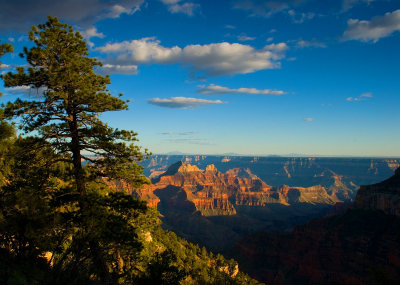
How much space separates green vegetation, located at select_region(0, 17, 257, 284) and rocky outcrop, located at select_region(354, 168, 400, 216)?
374ft

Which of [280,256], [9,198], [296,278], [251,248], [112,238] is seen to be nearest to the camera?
[9,198]

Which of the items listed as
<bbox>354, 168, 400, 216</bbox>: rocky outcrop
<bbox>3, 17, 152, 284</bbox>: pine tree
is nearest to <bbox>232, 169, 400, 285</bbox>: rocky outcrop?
<bbox>354, 168, 400, 216</bbox>: rocky outcrop

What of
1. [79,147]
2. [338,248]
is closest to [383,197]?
[338,248]

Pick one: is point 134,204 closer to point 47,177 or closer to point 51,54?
point 47,177

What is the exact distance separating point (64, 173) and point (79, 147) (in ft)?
6.54

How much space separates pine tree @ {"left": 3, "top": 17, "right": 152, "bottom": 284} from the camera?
1323cm

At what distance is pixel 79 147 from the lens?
14617 millimetres

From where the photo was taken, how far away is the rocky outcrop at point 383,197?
9662cm

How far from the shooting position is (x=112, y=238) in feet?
44.7

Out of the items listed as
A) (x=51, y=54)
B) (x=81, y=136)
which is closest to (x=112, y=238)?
(x=81, y=136)

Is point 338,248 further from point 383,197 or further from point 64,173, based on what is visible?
point 64,173

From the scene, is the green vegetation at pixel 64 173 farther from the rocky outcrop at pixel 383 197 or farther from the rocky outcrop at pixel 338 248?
the rocky outcrop at pixel 383 197

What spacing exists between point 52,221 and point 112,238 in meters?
3.28

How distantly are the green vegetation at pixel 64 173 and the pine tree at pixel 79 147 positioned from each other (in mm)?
53
